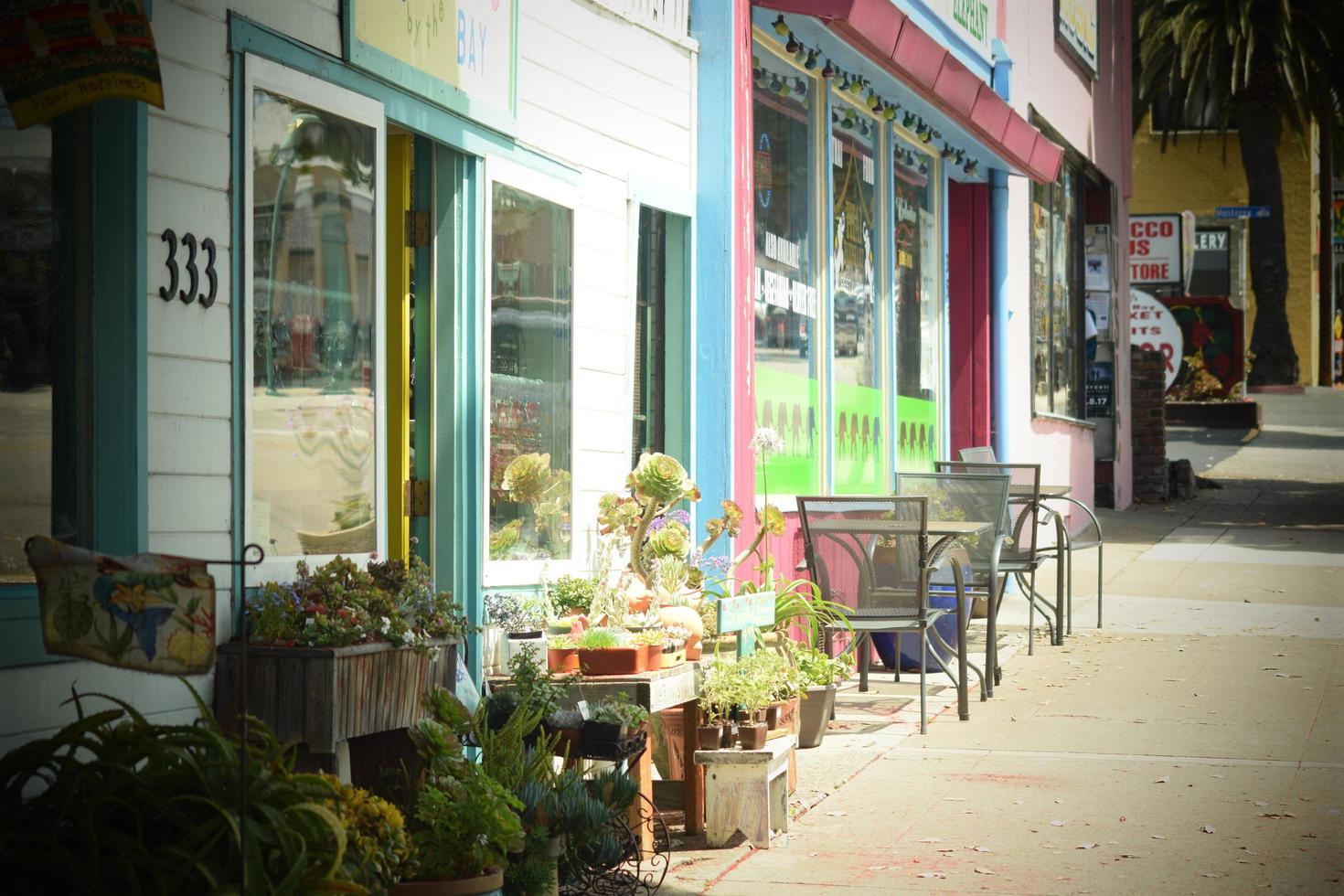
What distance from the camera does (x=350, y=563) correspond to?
5160mm

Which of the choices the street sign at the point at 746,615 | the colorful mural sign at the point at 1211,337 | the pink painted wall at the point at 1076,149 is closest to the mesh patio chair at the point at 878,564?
the street sign at the point at 746,615

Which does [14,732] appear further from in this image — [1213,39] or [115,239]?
[1213,39]

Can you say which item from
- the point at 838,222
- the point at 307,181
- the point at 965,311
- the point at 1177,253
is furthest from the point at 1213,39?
the point at 307,181

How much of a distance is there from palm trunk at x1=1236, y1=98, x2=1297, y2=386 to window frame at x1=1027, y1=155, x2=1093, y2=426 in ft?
79.8

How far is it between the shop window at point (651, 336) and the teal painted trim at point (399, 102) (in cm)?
111

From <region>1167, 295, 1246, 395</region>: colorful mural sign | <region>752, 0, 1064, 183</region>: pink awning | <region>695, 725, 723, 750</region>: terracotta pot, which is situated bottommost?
<region>695, 725, 723, 750</region>: terracotta pot

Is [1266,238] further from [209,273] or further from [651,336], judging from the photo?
[209,273]

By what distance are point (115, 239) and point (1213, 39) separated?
124 ft

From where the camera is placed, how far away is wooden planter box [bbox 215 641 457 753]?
15.1ft

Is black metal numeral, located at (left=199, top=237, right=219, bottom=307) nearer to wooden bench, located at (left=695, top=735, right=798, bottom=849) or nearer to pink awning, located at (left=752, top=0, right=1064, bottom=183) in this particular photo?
wooden bench, located at (left=695, top=735, right=798, bottom=849)

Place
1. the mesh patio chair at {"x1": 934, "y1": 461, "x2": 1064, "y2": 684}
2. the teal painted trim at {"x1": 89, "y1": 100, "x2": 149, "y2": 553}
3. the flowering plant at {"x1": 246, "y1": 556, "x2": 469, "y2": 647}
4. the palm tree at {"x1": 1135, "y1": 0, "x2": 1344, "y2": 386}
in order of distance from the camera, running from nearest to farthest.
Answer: the teal painted trim at {"x1": 89, "y1": 100, "x2": 149, "y2": 553}
the flowering plant at {"x1": 246, "y1": 556, "x2": 469, "y2": 647}
the mesh patio chair at {"x1": 934, "y1": 461, "x2": 1064, "y2": 684}
the palm tree at {"x1": 1135, "y1": 0, "x2": 1344, "y2": 386}

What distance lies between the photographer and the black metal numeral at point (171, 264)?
4668 millimetres

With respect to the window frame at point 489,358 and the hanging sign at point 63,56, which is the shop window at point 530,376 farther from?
the hanging sign at point 63,56

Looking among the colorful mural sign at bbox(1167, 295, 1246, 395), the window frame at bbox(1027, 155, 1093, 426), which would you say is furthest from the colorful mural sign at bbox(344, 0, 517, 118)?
the colorful mural sign at bbox(1167, 295, 1246, 395)
